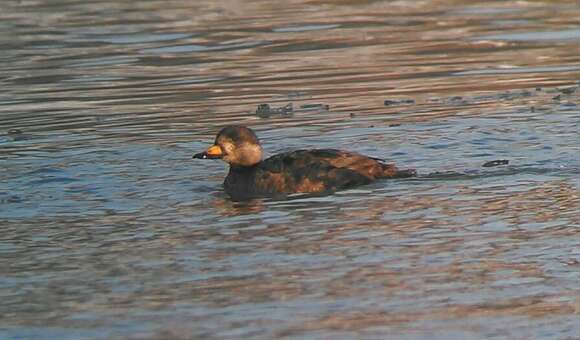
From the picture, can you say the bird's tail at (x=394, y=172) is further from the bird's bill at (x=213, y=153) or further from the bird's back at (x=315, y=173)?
the bird's bill at (x=213, y=153)

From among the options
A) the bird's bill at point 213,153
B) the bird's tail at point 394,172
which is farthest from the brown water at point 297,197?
the bird's bill at point 213,153

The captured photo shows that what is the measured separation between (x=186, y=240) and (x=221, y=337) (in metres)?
2.29

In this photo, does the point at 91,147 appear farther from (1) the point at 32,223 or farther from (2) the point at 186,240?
(2) the point at 186,240

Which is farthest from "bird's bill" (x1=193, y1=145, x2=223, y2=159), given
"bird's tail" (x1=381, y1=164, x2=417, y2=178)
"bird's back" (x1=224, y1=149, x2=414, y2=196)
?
"bird's tail" (x1=381, y1=164, x2=417, y2=178)

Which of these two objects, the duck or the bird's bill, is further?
the bird's bill

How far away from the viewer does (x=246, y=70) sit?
1916cm

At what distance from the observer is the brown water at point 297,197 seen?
780 cm

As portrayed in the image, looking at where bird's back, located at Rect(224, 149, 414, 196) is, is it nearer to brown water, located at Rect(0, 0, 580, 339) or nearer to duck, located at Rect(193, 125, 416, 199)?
duck, located at Rect(193, 125, 416, 199)

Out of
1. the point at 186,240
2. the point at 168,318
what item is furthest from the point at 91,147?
the point at 168,318

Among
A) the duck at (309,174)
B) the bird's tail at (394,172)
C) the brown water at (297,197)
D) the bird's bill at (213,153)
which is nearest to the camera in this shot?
the brown water at (297,197)

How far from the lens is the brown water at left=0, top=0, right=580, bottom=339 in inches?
307

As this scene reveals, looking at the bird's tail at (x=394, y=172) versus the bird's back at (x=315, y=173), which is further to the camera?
the bird's tail at (x=394, y=172)

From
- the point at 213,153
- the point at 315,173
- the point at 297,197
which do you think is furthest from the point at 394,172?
the point at 213,153

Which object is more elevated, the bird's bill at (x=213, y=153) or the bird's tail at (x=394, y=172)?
the bird's bill at (x=213, y=153)
